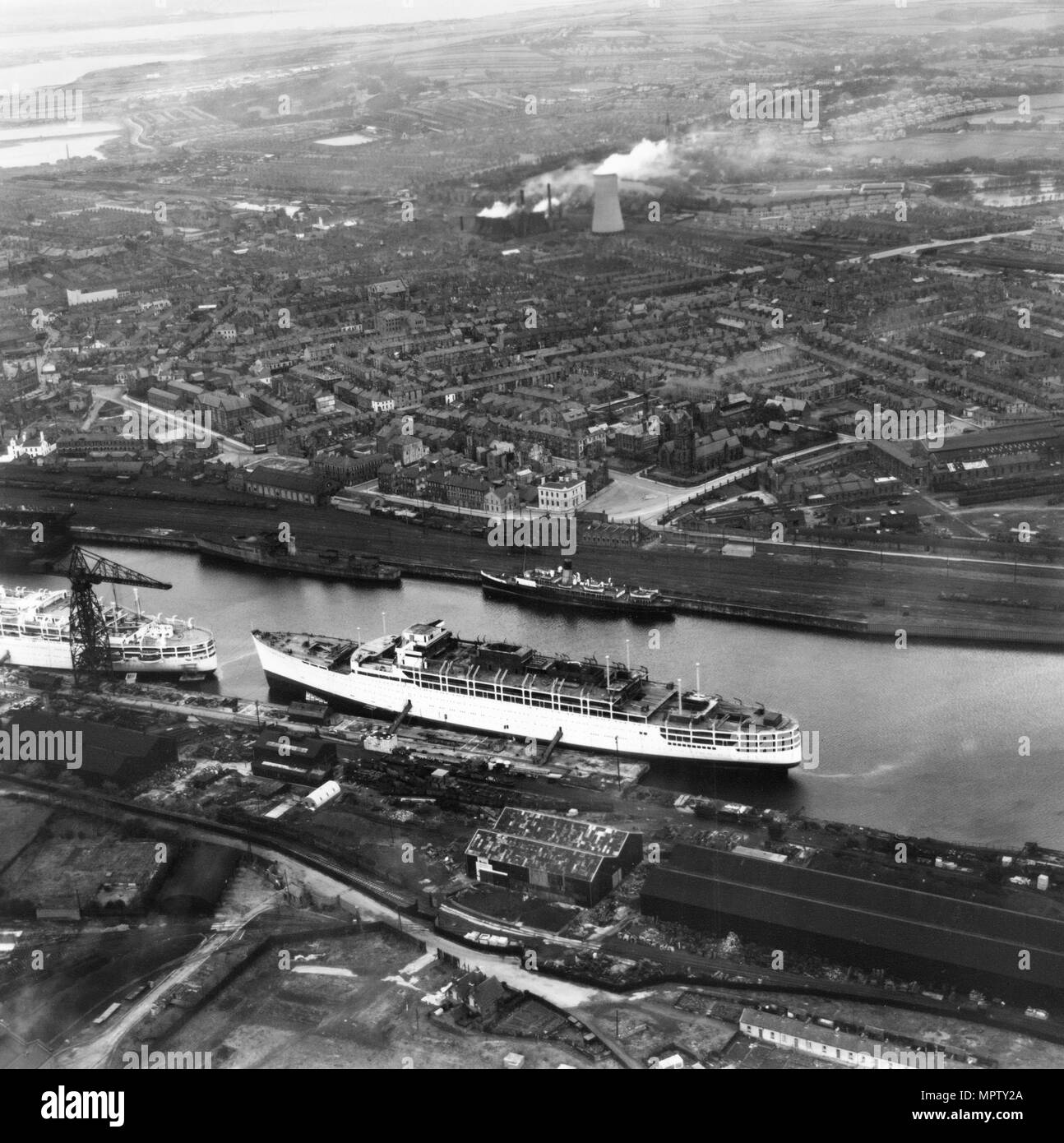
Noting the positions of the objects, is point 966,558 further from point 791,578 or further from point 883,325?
point 883,325

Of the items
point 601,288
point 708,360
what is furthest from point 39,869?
point 601,288

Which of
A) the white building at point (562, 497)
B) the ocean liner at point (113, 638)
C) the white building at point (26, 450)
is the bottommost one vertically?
the ocean liner at point (113, 638)

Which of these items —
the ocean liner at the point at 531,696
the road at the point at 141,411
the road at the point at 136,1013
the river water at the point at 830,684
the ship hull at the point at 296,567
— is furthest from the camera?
the road at the point at 141,411

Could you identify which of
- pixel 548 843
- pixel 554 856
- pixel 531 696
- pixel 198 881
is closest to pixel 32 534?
pixel 531 696

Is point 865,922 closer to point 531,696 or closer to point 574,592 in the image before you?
A: point 531,696

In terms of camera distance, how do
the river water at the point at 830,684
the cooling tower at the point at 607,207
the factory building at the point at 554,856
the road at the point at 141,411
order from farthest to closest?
the cooling tower at the point at 607,207 → the road at the point at 141,411 → the river water at the point at 830,684 → the factory building at the point at 554,856

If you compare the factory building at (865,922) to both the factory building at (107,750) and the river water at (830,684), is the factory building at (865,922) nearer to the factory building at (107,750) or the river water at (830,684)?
the river water at (830,684)

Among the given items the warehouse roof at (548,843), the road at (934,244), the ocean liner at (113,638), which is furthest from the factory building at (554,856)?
the road at (934,244)
